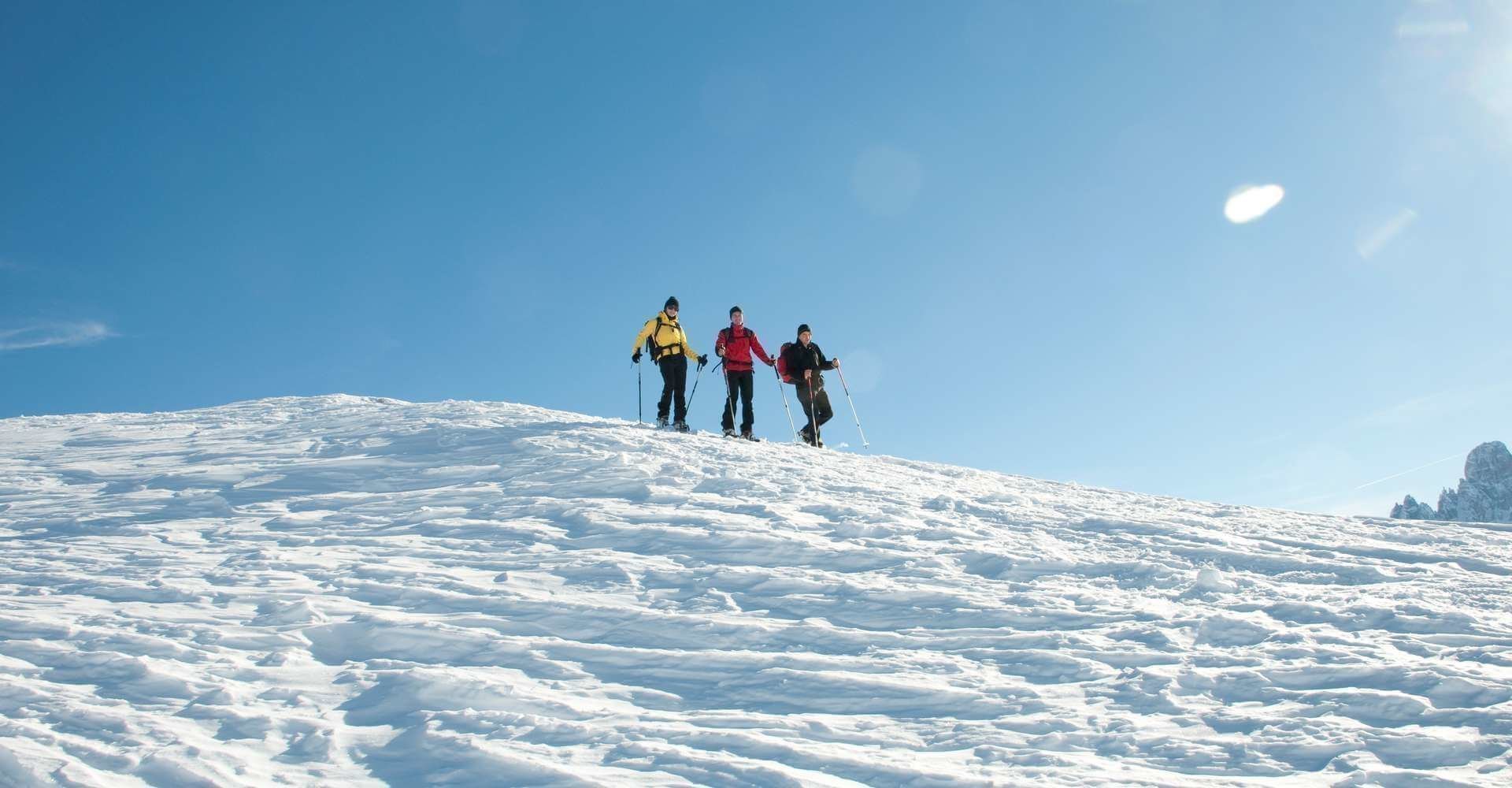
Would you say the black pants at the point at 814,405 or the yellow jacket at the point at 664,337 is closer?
the yellow jacket at the point at 664,337

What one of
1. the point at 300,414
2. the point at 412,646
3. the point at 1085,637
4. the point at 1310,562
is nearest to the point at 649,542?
the point at 412,646

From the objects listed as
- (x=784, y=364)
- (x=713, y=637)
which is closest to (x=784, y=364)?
(x=784, y=364)

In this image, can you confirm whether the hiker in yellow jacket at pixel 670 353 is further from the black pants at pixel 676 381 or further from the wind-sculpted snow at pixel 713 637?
the wind-sculpted snow at pixel 713 637

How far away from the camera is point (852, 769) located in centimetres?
358

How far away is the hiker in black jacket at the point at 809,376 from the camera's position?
14.4 meters

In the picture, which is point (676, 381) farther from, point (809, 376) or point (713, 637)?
point (713, 637)

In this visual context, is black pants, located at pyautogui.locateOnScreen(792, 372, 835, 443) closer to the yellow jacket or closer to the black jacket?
the black jacket

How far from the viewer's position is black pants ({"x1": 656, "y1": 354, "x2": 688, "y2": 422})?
41.8 feet

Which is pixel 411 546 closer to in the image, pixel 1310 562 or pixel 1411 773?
pixel 1411 773

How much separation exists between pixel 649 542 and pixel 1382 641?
4.98 meters

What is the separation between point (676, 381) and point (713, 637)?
8.05m

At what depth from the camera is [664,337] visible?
12.7 m

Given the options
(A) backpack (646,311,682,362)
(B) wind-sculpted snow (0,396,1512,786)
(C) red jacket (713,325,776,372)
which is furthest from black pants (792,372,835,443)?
(B) wind-sculpted snow (0,396,1512,786)

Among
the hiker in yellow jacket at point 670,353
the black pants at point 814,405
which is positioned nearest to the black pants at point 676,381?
the hiker in yellow jacket at point 670,353
